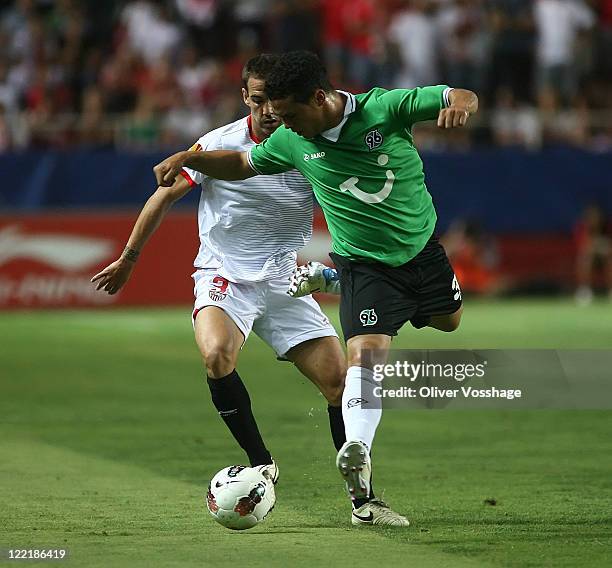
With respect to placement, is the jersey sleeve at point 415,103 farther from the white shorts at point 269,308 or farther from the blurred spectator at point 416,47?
the blurred spectator at point 416,47

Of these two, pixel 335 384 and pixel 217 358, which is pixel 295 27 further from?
pixel 217 358

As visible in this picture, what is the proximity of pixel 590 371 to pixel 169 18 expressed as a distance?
1391cm

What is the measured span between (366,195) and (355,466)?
4.61 feet

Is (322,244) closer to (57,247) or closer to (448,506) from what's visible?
(57,247)

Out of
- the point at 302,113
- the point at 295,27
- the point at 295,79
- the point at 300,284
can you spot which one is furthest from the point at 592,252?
the point at 295,79

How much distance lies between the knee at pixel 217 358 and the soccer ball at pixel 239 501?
694mm

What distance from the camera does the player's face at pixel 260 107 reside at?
7.52 metres

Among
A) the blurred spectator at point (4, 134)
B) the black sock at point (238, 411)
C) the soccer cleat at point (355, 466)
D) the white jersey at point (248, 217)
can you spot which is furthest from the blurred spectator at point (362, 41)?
the soccer cleat at point (355, 466)

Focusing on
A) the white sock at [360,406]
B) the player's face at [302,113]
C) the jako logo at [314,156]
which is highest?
the player's face at [302,113]

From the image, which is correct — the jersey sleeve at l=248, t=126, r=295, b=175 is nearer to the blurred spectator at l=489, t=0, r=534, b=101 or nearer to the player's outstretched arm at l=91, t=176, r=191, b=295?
the player's outstretched arm at l=91, t=176, r=191, b=295

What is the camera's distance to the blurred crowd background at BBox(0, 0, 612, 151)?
20.5m

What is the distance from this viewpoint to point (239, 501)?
676 centimetres

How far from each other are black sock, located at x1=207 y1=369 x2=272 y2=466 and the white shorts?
34cm

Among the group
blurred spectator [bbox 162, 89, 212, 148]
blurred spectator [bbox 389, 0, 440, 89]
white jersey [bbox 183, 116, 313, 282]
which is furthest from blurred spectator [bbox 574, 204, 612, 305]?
white jersey [bbox 183, 116, 313, 282]
